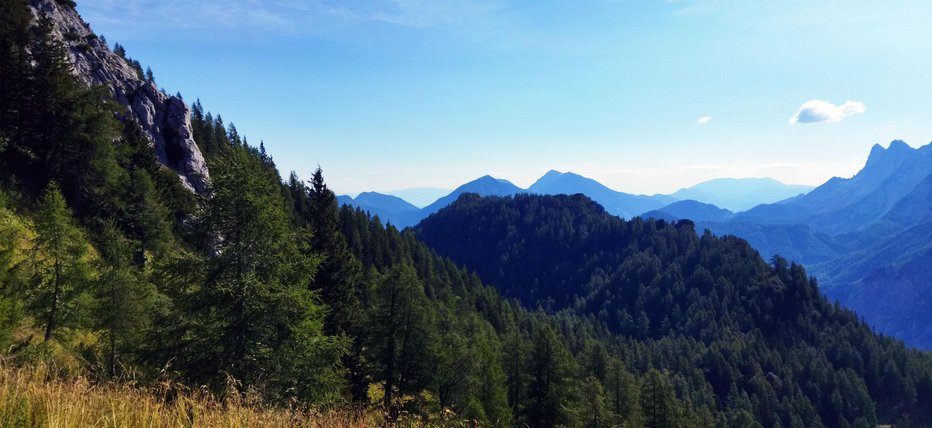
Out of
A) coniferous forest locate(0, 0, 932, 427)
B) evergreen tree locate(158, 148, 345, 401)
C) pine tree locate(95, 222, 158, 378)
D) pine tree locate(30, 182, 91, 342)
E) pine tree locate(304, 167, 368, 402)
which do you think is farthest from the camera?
pine tree locate(304, 167, 368, 402)

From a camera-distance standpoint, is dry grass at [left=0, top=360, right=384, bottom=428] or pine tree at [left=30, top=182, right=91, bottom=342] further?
pine tree at [left=30, top=182, right=91, bottom=342]

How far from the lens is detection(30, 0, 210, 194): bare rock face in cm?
5225

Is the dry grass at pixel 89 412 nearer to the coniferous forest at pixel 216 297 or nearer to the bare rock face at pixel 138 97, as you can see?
the coniferous forest at pixel 216 297

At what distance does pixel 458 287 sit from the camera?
380 ft

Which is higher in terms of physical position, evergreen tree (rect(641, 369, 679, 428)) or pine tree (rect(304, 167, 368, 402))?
pine tree (rect(304, 167, 368, 402))

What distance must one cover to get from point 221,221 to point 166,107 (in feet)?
184

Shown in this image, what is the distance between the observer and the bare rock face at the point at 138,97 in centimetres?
5225

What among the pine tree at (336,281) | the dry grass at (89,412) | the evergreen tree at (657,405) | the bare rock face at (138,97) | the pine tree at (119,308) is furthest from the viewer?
the bare rock face at (138,97)

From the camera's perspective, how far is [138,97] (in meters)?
55.2

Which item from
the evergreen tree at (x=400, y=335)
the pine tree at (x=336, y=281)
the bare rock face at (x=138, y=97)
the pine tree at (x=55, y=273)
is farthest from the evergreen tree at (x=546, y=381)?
the bare rock face at (x=138, y=97)

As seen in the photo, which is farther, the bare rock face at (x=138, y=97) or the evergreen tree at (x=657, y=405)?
the bare rock face at (x=138, y=97)

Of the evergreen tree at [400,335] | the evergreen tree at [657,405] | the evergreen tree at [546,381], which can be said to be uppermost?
the evergreen tree at [400,335]

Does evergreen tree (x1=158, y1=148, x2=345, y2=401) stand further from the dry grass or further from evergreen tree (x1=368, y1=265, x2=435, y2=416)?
evergreen tree (x1=368, y1=265, x2=435, y2=416)

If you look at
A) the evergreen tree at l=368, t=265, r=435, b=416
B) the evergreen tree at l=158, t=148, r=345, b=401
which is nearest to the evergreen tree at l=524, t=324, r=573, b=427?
the evergreen tree at l=368, t=265, r=435, b=416
